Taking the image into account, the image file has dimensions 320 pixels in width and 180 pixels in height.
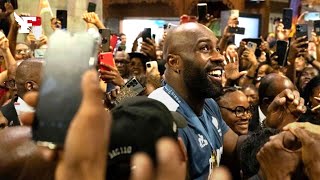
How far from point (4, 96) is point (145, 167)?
3.47 meters

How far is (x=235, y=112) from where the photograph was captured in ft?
11.3

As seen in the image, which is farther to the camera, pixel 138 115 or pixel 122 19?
pixel 122 19

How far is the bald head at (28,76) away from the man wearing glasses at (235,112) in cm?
110

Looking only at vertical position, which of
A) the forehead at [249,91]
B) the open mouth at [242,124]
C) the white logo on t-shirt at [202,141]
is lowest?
the open mouth at [242,124]

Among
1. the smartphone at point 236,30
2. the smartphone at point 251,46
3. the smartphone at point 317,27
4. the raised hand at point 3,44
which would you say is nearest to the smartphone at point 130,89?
the raised hand at point 3,44

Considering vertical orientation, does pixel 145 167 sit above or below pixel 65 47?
below

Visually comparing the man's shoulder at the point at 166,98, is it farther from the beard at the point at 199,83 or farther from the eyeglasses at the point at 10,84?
the eyeglasses at the point at 10,84

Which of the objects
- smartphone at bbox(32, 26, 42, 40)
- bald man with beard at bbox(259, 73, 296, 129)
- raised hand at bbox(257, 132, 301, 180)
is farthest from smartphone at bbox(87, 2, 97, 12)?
raised hand at bbox(257, 132, 301, 180)

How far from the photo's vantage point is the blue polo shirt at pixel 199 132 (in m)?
2.22

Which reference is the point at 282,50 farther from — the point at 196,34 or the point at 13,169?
the point at 13,169

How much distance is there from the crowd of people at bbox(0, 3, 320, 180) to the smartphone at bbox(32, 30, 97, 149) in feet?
0.06

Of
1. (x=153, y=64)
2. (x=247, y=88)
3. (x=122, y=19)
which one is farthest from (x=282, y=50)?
(x=122, y=19)

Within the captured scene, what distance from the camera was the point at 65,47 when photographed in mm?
848

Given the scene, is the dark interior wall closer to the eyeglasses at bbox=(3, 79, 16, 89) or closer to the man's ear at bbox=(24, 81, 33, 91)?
the eyeglasses at bbox=(3, 79, 16, 89)
